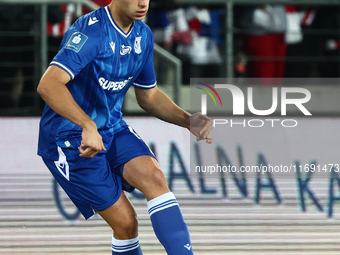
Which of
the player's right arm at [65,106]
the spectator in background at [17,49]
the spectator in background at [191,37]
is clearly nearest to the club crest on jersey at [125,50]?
the player's right arm at [65,106]

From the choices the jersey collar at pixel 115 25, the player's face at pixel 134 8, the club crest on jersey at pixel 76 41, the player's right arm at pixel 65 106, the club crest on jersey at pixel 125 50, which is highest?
the player's face at pixel 134 8

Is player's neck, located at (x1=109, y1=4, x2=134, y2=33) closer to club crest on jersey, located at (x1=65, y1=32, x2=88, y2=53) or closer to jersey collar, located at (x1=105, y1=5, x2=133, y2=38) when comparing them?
jersey collar, located at (x1=105, y1=5, x2=133, y2=38)

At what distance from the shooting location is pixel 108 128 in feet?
8.89

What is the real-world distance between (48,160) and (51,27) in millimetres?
4550

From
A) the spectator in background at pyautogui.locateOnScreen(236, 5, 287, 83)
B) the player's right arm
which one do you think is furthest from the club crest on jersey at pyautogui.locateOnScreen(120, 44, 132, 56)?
the spectator in background at pyautogui.locateOnScreen(236, 5, 287, 83)

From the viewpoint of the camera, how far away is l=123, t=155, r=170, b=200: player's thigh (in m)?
2.55

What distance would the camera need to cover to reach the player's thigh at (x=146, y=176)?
8.38 feet

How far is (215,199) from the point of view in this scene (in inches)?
185

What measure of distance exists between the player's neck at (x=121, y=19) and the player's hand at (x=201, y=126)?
1.81ft

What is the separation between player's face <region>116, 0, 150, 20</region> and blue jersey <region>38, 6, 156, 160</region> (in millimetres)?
105

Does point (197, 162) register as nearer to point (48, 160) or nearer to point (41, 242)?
point (41, 242)

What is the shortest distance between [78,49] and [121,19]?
11.1 inches

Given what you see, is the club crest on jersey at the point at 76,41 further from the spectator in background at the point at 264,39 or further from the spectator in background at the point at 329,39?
the spectator in background at the point at 329,39

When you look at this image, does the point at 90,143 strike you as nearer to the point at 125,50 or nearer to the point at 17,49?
the point at 125,50
